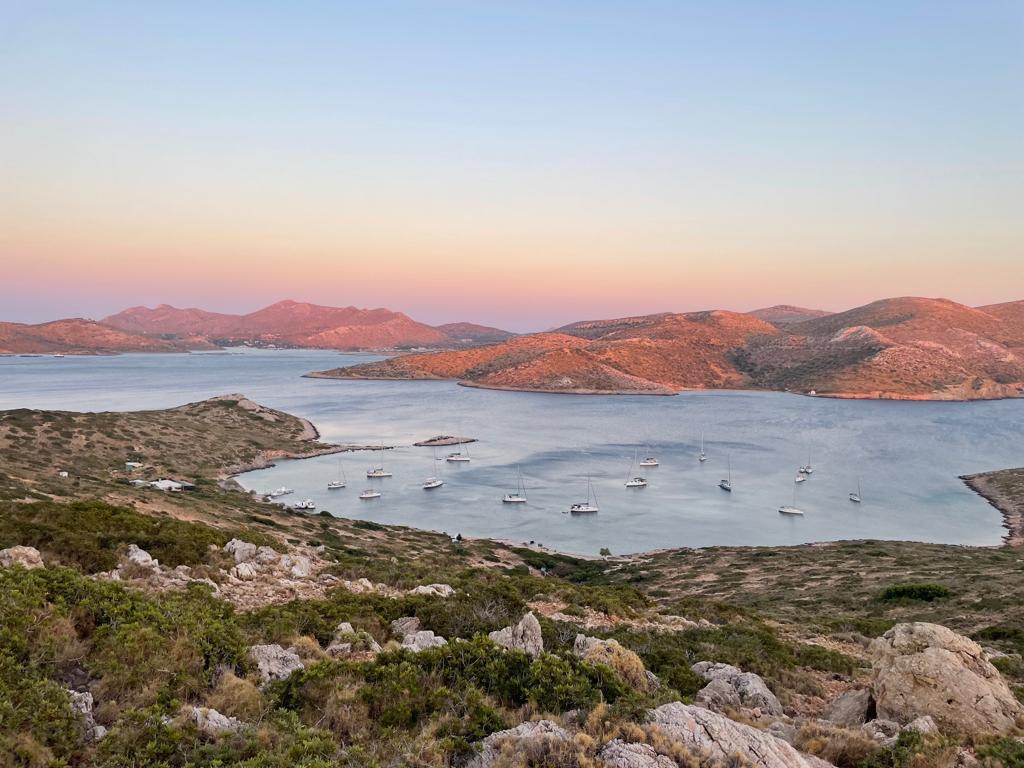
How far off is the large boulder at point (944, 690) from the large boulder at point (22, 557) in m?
14.2

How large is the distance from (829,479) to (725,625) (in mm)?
70377

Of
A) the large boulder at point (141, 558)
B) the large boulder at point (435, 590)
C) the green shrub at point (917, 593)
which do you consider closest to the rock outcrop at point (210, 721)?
the large boulder at point (435, 590)

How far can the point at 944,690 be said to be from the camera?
7816 mm

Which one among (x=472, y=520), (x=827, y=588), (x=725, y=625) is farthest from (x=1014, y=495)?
(x=725, y=625)

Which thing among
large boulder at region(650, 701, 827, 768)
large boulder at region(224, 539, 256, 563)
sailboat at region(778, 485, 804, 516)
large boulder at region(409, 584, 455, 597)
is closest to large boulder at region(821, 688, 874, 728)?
large boulder at region(650, 701, 827, 768)

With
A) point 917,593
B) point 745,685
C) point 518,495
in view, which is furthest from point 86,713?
point 518,495

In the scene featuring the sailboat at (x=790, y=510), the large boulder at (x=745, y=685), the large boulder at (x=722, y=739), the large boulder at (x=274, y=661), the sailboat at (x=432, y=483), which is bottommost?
the sailboat at (x=790, y=510)

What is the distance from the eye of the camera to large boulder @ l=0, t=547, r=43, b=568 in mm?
10328

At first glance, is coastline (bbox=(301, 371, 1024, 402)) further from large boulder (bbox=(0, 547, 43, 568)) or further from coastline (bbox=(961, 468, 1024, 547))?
large boulder (bbox=(0, 547, 43, 568))

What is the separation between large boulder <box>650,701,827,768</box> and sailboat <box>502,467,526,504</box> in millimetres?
56672

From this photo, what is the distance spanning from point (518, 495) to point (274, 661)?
190 feet

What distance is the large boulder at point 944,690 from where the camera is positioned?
7.57 meters

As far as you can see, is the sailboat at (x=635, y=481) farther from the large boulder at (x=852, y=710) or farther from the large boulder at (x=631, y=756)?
the large boulder at (x=631, y=756)

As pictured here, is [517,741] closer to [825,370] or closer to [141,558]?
[141,558]
